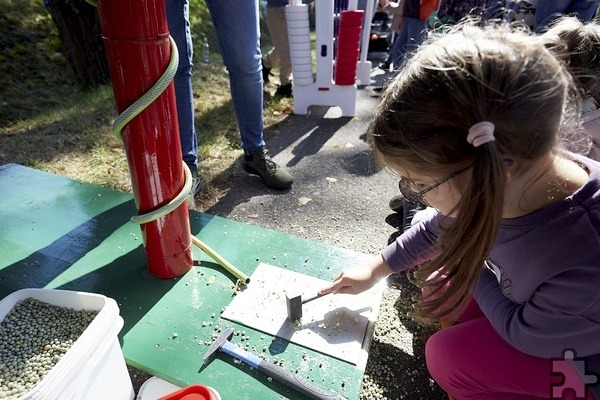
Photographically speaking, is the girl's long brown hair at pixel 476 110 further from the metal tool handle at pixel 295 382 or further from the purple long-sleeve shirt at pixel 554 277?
the metal tool handle at pixel 295 382

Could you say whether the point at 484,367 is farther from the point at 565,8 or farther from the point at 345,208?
the point at 565,8

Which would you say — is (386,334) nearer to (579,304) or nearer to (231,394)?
(231,394)

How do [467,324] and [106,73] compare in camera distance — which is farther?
[106,73]

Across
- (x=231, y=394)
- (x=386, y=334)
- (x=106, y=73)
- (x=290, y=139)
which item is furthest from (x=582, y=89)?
(x=106, y=73)

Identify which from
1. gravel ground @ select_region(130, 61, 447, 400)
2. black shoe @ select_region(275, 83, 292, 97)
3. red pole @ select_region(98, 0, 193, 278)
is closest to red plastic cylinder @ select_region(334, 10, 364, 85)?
gravel ground @ select_region(130, 61, 447, 400)

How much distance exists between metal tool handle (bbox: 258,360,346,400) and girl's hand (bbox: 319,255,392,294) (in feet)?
0.98

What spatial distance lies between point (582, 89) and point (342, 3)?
304 centimetres

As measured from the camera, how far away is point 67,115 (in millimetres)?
3340

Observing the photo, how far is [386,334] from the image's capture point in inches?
58.0

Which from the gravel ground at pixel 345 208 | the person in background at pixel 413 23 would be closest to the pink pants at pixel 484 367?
the gravel ground at pixel 345 208

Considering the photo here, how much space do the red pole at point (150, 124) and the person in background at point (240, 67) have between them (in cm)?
64

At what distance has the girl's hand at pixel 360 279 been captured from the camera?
136cm

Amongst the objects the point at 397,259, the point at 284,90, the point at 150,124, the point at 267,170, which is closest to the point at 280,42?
the point at 284,90

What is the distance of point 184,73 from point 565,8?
293 centimetres
